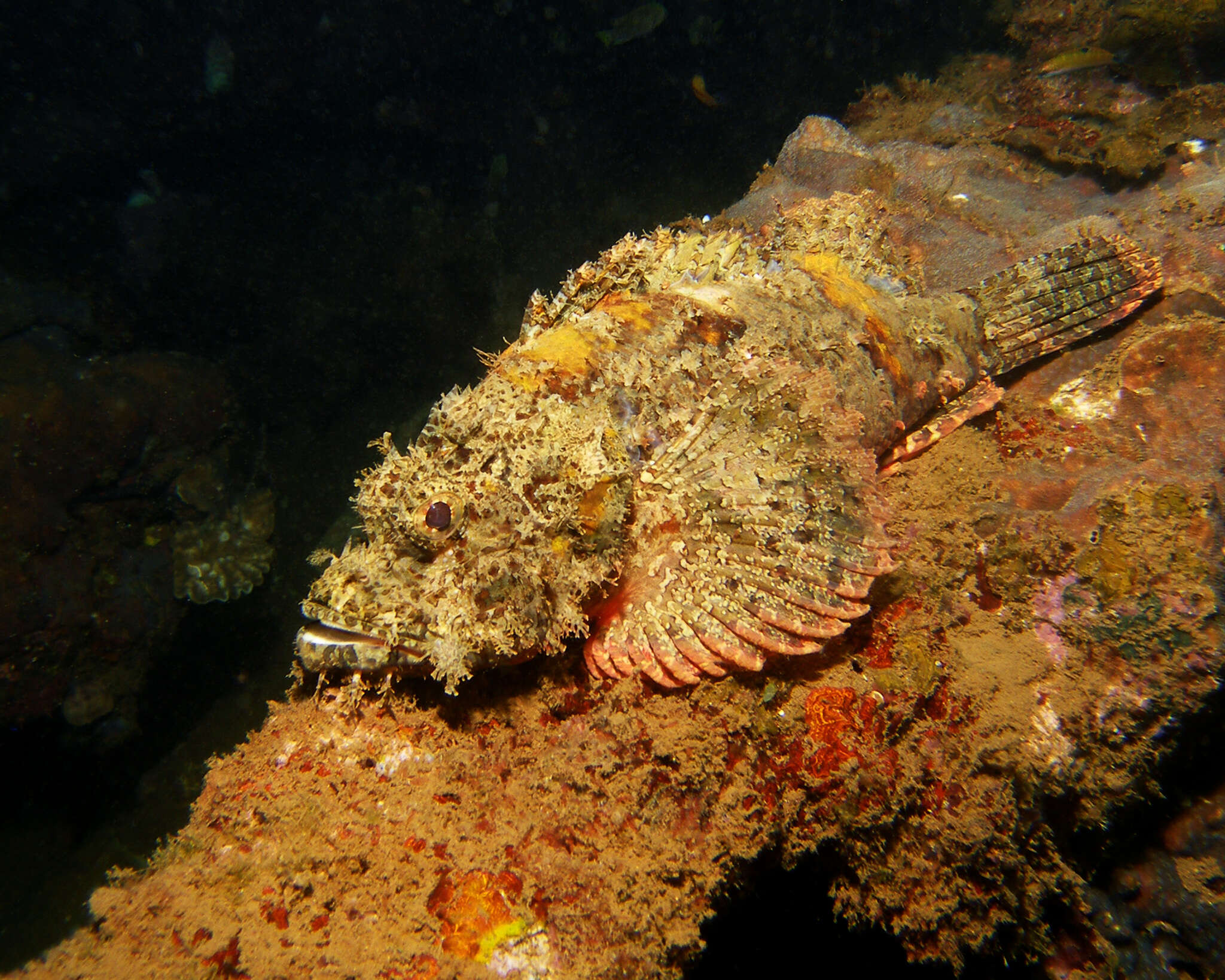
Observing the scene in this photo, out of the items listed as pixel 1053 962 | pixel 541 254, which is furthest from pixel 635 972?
pixel 541 254

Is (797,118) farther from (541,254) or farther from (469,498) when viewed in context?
(469,498)

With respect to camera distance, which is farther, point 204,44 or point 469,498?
point 204,44

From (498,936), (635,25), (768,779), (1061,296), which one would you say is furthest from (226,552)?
(635,25)

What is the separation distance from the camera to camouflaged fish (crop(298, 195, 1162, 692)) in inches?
108

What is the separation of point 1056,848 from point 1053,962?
0.95 metres

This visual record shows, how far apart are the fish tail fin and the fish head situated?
3.39 m

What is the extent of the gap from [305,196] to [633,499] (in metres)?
8.67

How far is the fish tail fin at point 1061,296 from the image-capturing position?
4441mm

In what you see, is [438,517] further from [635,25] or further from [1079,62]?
[635,25]

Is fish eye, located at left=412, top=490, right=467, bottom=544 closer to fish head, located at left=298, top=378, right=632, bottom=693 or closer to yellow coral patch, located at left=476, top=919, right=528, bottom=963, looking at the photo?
fish head, located at left=298, top=378, right=632, bottom=693

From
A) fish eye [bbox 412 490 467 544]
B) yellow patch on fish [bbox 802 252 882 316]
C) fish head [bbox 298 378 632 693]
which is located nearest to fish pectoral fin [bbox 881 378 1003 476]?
yellow patch on fish [bbox 802 252 882 316]

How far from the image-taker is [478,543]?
9.39 ft

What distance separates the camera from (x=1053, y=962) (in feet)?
11.0

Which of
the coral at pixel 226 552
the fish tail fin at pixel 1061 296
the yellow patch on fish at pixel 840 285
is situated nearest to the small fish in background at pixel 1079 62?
the fish tail fin at pixel 1061 296
